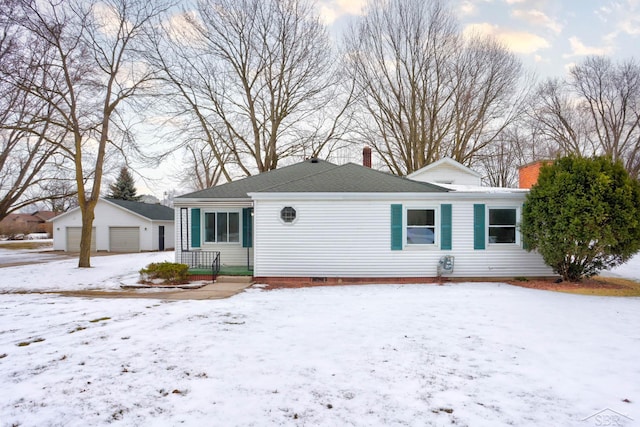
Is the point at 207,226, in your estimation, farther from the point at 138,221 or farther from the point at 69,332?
the point at 138,221

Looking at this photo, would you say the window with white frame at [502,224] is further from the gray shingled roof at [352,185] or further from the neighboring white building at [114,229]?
the neighboring white building at [114,229]

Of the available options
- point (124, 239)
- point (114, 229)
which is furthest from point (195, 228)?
point (114, 229)

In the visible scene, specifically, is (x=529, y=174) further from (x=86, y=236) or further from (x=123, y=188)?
(x=123, y=188)

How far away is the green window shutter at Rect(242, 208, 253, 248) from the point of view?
12141 millimetres

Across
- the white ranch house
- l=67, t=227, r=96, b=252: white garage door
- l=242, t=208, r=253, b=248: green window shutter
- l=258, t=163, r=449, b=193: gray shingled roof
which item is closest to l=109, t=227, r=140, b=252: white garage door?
l=67, t=227, r=96, b=252: white garage door

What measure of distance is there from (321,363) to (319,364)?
0.04 metres

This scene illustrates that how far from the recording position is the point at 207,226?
1238cm

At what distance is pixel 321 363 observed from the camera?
4.30 metres

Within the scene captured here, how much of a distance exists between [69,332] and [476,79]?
24781 mm

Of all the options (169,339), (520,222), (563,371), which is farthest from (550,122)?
(169,339)

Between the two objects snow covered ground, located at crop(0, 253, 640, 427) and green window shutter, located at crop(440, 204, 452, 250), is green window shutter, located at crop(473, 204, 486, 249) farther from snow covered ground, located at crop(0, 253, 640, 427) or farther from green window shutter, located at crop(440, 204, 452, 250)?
snow covered ground, located at crop(0, 253, 640, 427)

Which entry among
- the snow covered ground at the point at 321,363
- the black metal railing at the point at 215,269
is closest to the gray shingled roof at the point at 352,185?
the black metal railing at the point at 215,269

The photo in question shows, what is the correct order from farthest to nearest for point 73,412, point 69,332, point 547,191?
point 547,191, point 69,332, point 73,412

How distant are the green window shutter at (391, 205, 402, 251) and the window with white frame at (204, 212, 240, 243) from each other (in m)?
5.64
